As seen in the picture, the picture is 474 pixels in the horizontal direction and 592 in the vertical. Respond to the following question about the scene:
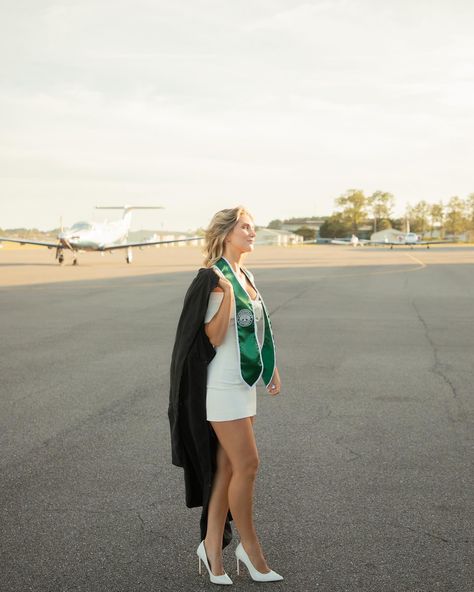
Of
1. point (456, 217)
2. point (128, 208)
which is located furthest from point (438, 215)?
point (128, 208)

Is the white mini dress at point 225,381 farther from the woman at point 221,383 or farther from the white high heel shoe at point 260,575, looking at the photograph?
the white high heel shoe at point 260,575

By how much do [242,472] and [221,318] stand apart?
79 cm

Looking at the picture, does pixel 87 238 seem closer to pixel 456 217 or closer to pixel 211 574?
pixel 211 574

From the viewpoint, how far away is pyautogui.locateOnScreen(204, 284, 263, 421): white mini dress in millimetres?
A: 3375

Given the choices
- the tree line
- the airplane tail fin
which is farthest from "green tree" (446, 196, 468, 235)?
the airplane tail fin

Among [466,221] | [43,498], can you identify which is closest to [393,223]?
[466,221]

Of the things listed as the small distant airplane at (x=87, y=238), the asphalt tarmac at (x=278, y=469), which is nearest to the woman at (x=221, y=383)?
the asphalt tarmac at (x=278, y=469)

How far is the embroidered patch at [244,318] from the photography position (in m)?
3.39

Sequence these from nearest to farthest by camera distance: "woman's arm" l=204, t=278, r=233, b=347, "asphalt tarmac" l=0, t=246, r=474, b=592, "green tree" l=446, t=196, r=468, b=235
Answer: "woman's arm" l=204, t=278, r=233, b=347
"asphalt tarmac" l=0, t=246, r=474, b=592
"green tree" l=446, t=196, r=468, b=235

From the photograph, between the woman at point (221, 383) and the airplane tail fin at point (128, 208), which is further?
the airplane tail fin at point (128, 208)

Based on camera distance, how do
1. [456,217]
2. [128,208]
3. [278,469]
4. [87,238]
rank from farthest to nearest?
[456,217], [128,208], [87,238], [278,469]

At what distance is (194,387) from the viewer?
3400 mm

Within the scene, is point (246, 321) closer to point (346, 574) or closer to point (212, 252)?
point (212, 252)

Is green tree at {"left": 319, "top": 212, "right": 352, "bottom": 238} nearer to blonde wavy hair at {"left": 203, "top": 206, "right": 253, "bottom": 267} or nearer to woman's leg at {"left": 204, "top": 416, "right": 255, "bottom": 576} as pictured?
blonde wavy hair at {"left": 203, "top": 206, "right": 253, "bottom": 267}
